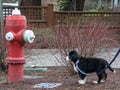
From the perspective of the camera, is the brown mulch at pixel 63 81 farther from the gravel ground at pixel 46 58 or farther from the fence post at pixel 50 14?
the fence post at pixel 50 14

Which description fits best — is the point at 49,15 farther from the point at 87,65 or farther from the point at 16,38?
the point at 87,65

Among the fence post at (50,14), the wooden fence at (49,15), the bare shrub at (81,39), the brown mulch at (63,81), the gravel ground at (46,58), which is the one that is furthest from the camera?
the fence post at (50,14)

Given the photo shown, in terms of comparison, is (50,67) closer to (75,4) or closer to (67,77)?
(67,77)

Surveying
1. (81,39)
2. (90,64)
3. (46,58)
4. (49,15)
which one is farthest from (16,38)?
(49,15)

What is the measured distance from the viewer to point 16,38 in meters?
7.37

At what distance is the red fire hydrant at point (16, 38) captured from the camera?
732 cm

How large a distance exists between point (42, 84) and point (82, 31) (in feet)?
5.26

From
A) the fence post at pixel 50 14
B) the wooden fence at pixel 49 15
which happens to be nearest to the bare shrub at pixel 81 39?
the wooden fence at pixel 49 15

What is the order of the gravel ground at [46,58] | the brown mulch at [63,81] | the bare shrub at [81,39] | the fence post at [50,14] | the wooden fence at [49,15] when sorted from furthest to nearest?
1. the fence post at [50,14]
2. the wooden fence at [49,15]
3. the gravel ground at [46,58]
4. the bare shrub at [81,39]
5. the brown mulch at [63,81]

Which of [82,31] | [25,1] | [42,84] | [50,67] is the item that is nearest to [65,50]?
[82,31]

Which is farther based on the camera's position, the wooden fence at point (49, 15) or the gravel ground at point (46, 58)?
the wooden fence at point (49, 15)

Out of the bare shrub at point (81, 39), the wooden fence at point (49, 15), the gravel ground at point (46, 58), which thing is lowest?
the gravel ground at point (46, 58)

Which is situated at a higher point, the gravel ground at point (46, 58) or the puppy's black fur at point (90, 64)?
the puppy's black fur at point (90, 64)

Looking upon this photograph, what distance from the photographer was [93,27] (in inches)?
337
